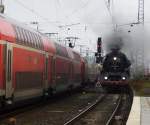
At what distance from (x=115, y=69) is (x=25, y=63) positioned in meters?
25.2

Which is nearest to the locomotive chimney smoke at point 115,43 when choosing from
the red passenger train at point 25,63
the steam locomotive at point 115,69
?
the steam locomotive at point 115,69

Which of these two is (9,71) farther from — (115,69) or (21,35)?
(115,69)

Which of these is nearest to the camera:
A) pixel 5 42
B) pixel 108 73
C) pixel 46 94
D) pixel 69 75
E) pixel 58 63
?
pixel 5 42

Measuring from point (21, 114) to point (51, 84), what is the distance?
679 centimetres

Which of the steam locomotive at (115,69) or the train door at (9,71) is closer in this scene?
the train door at (9,71)

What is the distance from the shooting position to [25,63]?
20.4m

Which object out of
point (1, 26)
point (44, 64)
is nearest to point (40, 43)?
point (44, 64)

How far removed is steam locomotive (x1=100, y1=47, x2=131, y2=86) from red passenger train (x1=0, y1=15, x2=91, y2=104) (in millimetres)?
13872

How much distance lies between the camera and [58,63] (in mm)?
29750

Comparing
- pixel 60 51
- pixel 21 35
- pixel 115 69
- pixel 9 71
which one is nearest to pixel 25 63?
pixel 21 35

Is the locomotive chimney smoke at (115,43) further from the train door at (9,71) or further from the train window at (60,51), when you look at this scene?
the train door at (9,71)

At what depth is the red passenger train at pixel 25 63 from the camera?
17797mm

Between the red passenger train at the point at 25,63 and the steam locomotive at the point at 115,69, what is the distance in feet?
45.5

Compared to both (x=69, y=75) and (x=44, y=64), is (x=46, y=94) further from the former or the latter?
(x=69, y=75)
